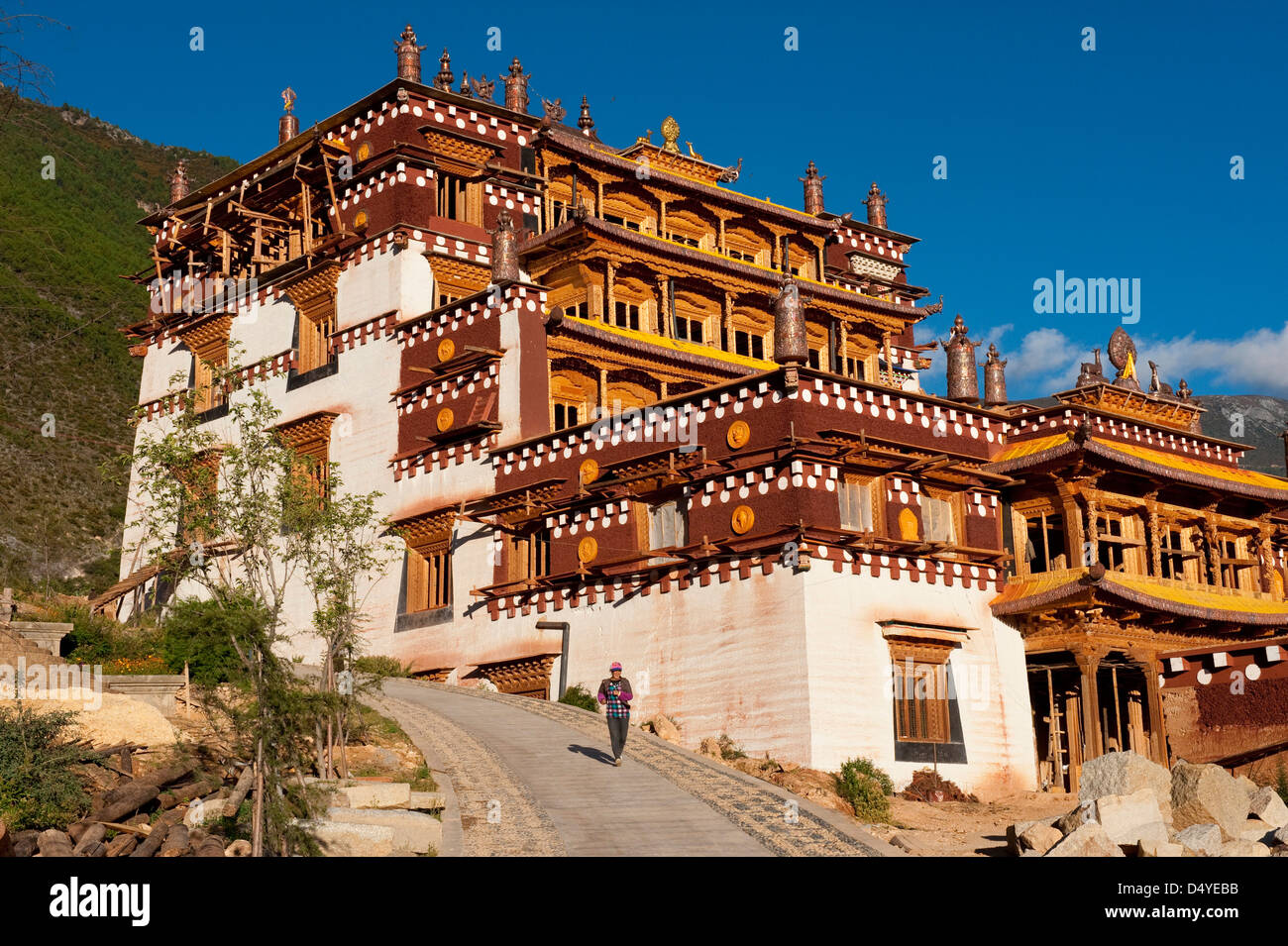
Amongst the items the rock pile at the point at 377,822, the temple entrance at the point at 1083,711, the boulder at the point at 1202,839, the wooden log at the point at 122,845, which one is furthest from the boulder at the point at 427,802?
the temple entrance at the point at 1083,711

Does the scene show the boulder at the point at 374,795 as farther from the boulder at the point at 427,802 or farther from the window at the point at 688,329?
the window at the point at 688,329

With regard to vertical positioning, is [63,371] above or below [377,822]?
above

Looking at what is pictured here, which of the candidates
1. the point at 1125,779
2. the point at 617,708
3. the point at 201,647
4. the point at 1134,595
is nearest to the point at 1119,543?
the point at 1134,595

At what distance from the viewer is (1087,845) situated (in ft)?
65.2

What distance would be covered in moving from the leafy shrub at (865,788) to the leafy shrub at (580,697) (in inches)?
277

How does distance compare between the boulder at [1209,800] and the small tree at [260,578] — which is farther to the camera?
the boulder at [1209,800]

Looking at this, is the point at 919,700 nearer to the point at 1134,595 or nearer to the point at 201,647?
the point at 1134,595

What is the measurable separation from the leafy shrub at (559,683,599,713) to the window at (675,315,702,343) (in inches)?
562

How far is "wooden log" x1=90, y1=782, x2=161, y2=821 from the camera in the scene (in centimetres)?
2097

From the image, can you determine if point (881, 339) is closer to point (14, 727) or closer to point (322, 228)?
point (322, 228)

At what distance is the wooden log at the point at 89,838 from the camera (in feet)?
63.5

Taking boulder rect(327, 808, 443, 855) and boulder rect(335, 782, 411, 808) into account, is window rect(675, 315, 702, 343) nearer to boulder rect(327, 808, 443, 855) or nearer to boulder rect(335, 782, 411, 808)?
boulder rect(335, 782, 411, 808)

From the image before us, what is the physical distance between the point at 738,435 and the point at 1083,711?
10.7 m
